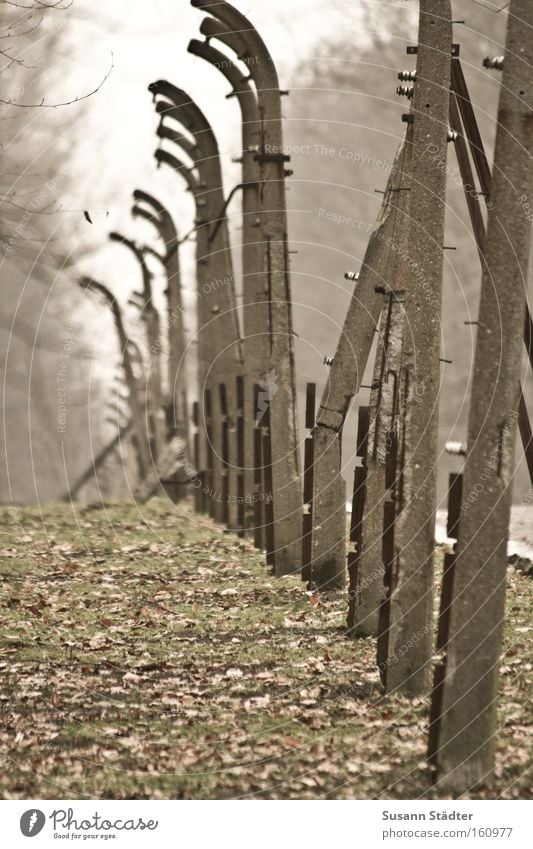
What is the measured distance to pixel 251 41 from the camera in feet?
48.6

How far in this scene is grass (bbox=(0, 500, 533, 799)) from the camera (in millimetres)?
7262

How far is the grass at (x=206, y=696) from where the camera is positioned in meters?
7.26

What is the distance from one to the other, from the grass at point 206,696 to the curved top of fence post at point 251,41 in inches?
231

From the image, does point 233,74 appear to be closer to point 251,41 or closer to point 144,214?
point 251,41

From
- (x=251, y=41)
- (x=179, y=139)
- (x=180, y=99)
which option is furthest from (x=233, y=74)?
(x=179, y=139)

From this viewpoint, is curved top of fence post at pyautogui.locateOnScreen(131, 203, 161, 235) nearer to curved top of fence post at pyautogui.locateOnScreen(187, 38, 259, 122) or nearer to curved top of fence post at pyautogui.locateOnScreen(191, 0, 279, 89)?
curved top of fence post at pyautogui.locateOnScreen(187, 38, 259, 122)

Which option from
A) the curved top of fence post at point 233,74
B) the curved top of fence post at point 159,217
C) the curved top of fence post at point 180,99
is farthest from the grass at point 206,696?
the curved top of fence post at point 159,217

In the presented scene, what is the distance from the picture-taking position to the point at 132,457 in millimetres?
45656

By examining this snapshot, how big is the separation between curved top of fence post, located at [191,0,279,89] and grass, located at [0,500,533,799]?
5.87 metres

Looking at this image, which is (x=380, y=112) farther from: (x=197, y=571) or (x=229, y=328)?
(x=197, y=571)

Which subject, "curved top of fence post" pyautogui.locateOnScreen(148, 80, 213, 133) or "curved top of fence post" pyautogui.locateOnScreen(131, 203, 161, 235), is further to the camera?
"curved top of fence post" pyautogui.locateOnScreen(131, 203, 161, 235)

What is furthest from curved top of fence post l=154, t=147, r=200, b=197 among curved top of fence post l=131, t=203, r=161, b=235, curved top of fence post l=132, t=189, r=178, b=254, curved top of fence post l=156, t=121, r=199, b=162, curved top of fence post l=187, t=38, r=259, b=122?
curved top of fence post l=187, t=38, r=259, b=122

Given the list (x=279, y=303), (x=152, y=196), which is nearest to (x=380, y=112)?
(x=152, y=196)

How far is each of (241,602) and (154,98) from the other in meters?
10.4
